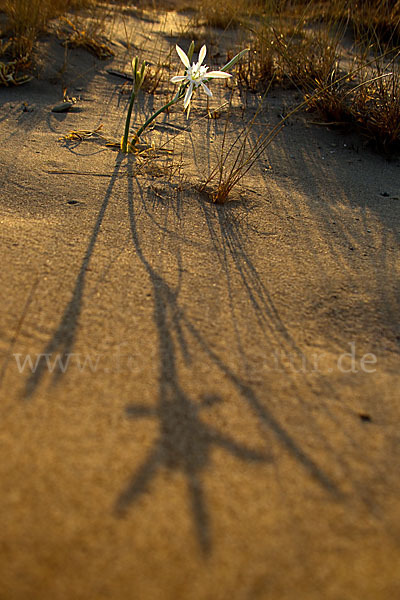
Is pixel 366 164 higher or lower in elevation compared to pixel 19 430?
higher

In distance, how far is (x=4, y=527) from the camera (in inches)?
25.3

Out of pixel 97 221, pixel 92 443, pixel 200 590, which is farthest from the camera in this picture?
pixel 97 221

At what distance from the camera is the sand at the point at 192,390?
25.0 inches

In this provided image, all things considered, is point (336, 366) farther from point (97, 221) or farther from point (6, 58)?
point (6, 58)

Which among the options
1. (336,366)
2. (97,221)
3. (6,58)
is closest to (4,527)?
(336,366)

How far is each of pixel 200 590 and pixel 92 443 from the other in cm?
29

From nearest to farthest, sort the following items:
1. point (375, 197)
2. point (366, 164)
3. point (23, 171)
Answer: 1. point (23, 171)
2. point (375, 197)
3. point (366, 164)

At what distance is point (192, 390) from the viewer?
88 centimetres

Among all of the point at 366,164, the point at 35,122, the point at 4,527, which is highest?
the point at 366,164

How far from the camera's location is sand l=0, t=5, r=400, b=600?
25.0 inches

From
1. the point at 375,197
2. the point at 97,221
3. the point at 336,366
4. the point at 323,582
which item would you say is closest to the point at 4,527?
the point at 323,582

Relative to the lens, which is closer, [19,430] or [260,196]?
[19,430]

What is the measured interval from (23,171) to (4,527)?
1299 millimetres

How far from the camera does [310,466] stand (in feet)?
2.53
